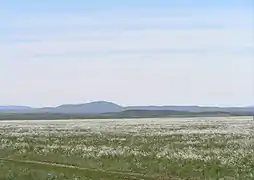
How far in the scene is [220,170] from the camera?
28.6m

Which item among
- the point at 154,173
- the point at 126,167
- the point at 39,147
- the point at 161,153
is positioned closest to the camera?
the point at 154,173

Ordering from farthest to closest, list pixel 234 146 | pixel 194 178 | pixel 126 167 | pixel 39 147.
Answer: pixel 39 147
pixel 234 146
pixel 126 167
pixel 194 178

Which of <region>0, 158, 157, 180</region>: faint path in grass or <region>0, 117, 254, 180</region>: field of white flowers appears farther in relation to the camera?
<region>0, 117, 254, 180</region>: field of white flowers

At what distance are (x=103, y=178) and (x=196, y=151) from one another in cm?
1249

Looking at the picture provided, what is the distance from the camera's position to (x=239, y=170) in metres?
28.4

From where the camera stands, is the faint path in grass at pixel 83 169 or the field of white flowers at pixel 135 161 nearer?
the faint path in grass at pixel 83 169

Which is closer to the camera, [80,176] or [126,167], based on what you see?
[80,176]

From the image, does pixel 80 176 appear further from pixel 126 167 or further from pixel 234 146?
pixel 234 146

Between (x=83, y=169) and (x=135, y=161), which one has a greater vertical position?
(x=135, y=161)

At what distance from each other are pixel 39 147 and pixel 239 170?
19.7 metres

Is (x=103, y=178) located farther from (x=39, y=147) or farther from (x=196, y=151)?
(x=39, y=147)

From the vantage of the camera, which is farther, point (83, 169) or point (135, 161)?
point (135, 161)

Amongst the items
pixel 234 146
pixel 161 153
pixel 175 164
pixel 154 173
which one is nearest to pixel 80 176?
pixel 154 173

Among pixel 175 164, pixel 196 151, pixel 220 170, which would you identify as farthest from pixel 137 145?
pixel 220 170
